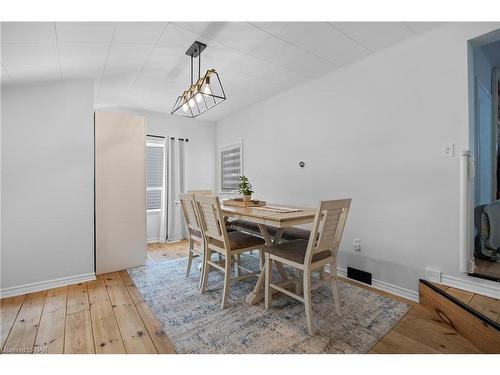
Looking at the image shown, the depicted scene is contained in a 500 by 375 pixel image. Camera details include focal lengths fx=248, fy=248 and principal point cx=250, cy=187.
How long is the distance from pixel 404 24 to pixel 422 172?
3.97 feet

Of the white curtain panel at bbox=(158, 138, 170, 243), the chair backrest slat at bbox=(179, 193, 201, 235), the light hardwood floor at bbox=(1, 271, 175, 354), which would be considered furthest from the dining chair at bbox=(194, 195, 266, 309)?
the white curtain panel at bbox=(158, 138, 170, 243)

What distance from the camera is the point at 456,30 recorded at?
194 cm

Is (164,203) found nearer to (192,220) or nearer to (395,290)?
(192,220)

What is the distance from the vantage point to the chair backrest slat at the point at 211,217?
206 cm

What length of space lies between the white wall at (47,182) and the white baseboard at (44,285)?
25 mm

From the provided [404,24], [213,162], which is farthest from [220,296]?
[213,162]

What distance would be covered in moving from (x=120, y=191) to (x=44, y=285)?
3.82 ft

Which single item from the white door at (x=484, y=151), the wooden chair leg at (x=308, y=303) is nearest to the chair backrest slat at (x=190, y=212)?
the wooden chair leg at (x=308, y=303)

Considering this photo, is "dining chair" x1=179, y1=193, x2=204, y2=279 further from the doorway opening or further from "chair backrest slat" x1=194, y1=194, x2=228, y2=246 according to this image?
the doorway opening

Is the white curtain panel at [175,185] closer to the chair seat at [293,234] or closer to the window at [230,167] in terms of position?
the window at [230,167]

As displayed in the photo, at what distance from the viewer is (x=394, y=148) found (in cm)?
230

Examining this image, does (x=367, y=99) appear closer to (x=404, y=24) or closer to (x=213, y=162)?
(x=404, y=24)

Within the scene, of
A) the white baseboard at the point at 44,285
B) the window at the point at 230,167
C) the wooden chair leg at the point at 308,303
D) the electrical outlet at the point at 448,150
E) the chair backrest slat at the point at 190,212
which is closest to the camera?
the wooden chair leg at the point at 308,303

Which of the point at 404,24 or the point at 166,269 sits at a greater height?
the point at 404,24
